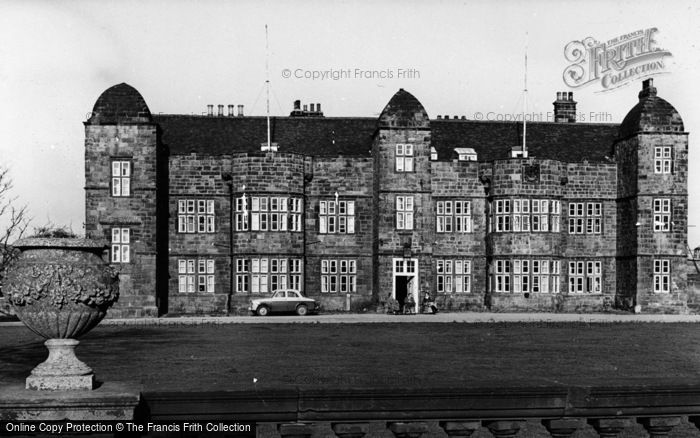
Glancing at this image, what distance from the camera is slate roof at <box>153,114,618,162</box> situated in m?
44.8

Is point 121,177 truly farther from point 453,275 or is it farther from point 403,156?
point 453,275

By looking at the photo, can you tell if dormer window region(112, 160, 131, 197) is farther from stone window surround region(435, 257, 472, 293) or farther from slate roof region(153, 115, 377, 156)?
stone window surround region(435, 257, 472, 293)

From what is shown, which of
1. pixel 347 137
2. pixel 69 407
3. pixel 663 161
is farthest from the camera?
pixel 347 137

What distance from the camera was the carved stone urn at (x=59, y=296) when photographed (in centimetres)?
593

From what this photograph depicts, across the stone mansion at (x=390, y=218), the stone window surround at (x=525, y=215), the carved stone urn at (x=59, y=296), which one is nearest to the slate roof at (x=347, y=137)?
the stone mansion at (x=390, y=218)

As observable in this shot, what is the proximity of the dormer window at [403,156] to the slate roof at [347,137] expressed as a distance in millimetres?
2866

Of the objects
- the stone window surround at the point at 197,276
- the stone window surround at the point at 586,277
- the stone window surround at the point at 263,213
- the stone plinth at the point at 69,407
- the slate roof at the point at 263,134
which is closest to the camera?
the stone plinth at the point at 69,407

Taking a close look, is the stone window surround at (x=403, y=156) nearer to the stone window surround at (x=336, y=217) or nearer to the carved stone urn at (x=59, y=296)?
the stone window surround at (x=336, y=217)

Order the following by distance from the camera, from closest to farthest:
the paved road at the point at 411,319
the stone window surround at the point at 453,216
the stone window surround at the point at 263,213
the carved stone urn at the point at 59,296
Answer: the carved stone urn at the point at 59,296 < the paved road at the point at 411,319 < the stone window surround at the point at 263,213 < the stone window surround at the point at 453,216

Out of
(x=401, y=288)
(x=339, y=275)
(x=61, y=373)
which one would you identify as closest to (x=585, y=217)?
(x=401, y=288)

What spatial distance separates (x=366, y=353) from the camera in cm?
2098

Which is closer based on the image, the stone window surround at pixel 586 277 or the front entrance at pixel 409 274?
the front entrance at pixel 409 274

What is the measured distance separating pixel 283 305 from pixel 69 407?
33901 millimetres

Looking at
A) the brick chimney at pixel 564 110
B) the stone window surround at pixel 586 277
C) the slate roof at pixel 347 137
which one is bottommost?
the stone window surround at pixel 586 277
